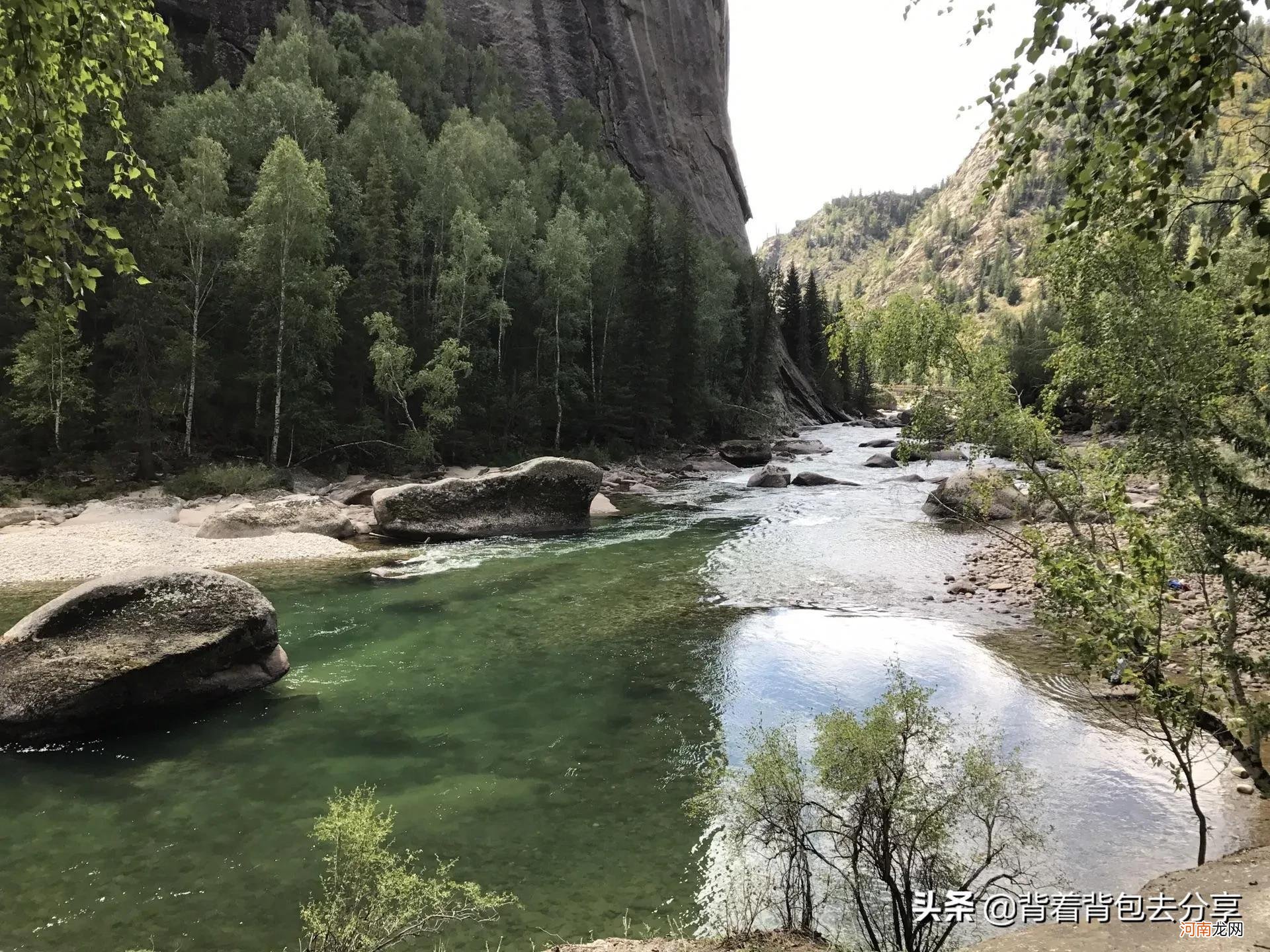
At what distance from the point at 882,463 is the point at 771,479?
11358 mm

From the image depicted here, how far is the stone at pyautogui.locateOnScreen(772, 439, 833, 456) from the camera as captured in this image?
53.6 m

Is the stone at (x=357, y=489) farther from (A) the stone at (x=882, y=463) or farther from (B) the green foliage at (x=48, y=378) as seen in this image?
(A) the stone at (x=882, y=463)

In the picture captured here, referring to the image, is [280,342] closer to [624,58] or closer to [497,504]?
[497,504]

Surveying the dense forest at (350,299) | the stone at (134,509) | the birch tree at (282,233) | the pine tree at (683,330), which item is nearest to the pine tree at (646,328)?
the dense forest at (350,299)

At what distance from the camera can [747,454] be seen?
49312mm

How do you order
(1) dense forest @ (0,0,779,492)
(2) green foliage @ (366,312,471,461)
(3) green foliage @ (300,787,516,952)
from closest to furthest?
(3) green foliage @ (300,787,516,952)
(1) dense forest @ (0,0,779,492)
(2) green foliage @ (366,312,471,461)

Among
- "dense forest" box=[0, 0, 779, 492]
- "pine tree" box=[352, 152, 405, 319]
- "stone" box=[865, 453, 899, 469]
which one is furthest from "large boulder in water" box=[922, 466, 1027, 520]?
"pine tree" box=[352, 152, 405, 319]

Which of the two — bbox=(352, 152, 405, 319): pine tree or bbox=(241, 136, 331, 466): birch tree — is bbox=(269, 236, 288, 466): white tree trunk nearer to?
bbox=(241, 136, 331, 466): birch tree

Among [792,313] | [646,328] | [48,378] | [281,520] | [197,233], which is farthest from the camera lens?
[792,313]

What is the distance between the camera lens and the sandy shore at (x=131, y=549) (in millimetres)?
17500

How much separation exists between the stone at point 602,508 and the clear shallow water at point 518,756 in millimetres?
10392

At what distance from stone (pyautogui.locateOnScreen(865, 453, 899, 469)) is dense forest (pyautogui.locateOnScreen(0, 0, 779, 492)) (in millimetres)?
14914

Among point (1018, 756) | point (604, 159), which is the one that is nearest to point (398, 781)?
point (1018, 756)

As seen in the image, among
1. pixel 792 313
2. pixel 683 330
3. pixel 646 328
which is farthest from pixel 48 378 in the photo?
pixel 792 313
